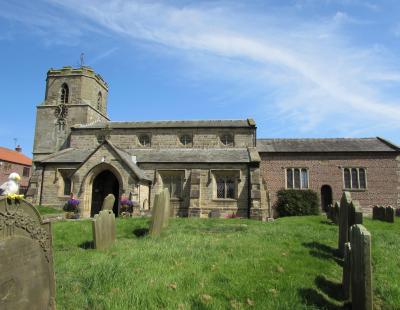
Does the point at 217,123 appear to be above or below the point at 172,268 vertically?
above

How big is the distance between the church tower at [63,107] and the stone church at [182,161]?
0.09 m

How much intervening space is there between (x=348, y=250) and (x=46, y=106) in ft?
101

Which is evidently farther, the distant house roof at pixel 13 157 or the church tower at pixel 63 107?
the distant house roof at pixel 13 157

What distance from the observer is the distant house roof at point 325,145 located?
28.4m

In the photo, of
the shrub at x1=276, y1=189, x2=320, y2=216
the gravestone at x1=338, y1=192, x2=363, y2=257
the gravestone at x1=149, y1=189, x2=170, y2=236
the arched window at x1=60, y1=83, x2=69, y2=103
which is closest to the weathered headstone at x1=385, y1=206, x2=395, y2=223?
the shrub at x1=276, y1=189, x2=320, y2=216

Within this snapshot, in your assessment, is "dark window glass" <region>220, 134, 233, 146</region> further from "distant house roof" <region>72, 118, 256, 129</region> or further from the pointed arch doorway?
the pointed arch doorway

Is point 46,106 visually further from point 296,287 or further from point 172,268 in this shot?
point 296,287

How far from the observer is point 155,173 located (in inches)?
933

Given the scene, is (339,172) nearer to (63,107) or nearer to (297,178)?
(297,178)

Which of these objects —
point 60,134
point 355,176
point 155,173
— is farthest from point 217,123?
point 60,134

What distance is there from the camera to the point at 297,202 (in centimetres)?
2705

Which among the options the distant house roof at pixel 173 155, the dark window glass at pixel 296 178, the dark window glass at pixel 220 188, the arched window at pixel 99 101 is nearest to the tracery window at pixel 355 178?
the dark window glass at pixel 296 178

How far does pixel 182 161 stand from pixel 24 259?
19.3m

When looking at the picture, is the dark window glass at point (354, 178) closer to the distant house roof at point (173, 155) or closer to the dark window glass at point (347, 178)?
the dark window glass at point (347, 178)
